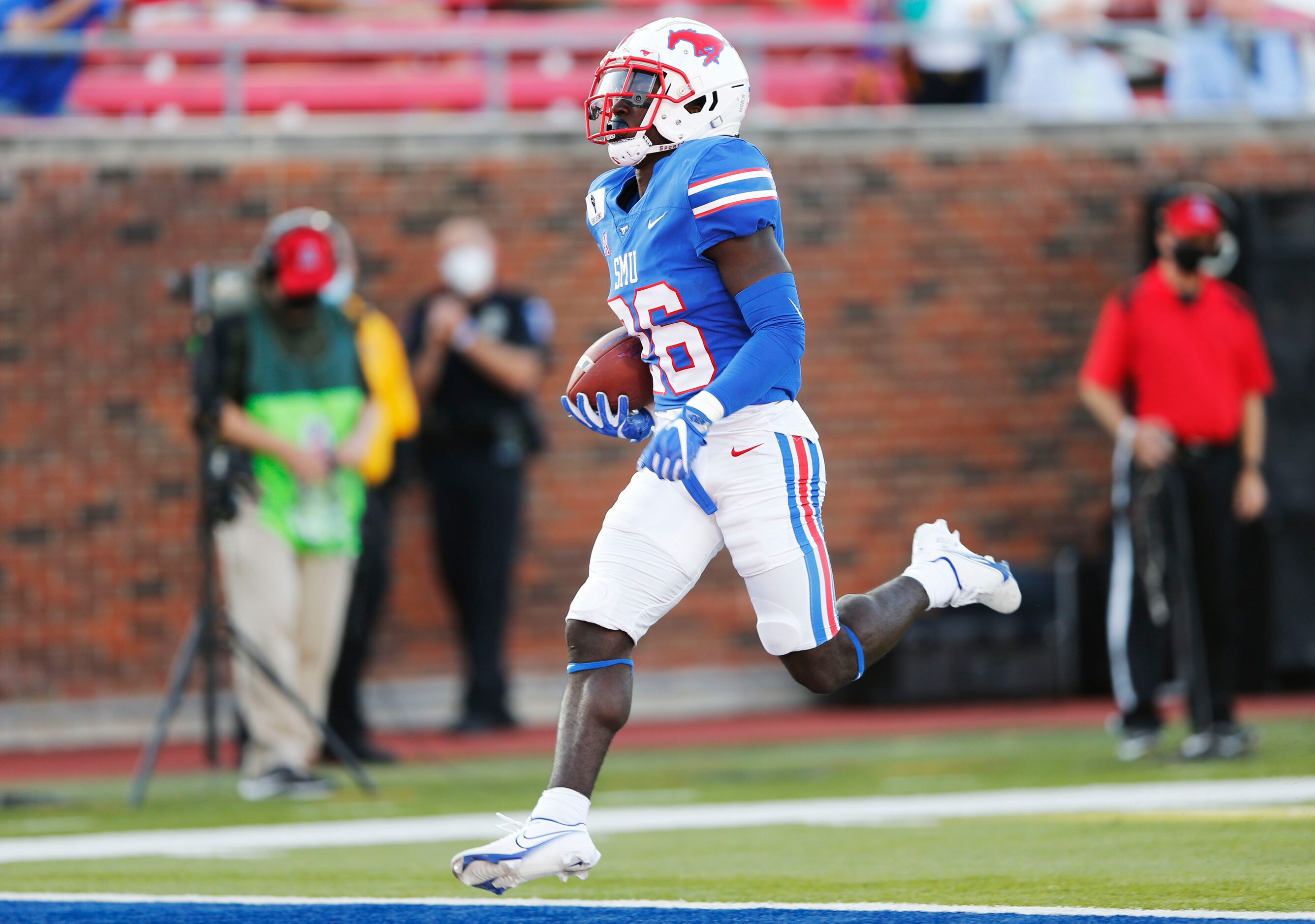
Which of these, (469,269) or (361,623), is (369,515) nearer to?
(361,623)

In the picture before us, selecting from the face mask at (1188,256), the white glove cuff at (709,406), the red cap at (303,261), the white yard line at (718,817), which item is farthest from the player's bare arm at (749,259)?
the face mask at (1188,256)

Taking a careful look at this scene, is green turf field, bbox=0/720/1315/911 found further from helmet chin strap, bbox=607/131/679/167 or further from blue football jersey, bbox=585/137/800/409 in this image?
helmet chin strap, bbox=607/131/679/167

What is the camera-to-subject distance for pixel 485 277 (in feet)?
31.2

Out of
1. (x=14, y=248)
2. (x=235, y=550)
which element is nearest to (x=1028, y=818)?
(x=235, y=550)

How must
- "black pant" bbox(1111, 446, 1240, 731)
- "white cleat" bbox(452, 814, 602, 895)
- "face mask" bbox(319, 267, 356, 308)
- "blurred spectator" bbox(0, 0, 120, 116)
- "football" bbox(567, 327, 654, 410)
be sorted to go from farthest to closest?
"blurred spectator" bbox(0, 0, 120, 116), "face mask" bbox(319, 267, 356, 308), "black pant" bbox(1111, 446, 1240, 731), "football" bbox(567, 327, 654, 410), "white cleat" bbox(452, 814, 602, 895)

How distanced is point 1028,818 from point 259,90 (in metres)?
6.85

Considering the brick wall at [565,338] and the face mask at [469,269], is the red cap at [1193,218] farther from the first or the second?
the face mask at [469,269]

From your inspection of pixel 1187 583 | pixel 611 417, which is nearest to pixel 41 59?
pixel 1187 583

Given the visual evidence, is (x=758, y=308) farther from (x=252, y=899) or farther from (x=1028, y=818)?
(x=1028, y=818)

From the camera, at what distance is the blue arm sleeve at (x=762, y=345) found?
4.22m

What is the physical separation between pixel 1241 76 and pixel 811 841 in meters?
7.33

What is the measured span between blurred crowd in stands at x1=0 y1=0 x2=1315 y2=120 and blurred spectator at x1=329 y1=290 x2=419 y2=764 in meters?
2.53

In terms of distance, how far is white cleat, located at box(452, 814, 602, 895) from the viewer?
13.0 ft

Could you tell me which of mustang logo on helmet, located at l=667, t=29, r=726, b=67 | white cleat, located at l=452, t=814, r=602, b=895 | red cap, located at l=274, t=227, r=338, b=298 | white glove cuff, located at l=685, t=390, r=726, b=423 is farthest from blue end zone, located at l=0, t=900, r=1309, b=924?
red cap, located at l=274, t=227, r=338, b=298
